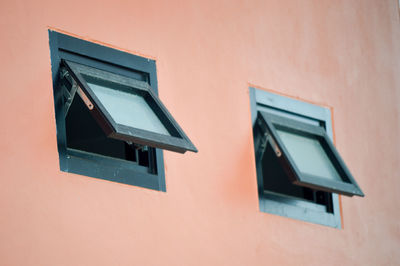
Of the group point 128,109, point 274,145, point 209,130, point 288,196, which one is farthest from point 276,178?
point 128,109

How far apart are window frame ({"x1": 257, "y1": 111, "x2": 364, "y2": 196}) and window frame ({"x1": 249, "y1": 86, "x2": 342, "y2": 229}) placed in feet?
0.32

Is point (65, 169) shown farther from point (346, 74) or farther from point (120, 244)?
point (346, 74)

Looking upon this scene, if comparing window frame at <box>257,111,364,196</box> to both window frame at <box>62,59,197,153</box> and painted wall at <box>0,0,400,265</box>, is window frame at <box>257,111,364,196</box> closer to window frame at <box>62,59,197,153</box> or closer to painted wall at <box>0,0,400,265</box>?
painted wall at <box>0,0,400,265</box>

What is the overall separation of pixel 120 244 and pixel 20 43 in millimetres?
1151

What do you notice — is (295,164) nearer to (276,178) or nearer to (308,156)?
(308,156)

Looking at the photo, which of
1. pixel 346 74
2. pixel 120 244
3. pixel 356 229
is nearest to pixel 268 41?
pixel 346 74

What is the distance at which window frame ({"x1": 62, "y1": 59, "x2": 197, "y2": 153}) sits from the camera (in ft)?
14.6

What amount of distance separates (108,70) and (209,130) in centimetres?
80

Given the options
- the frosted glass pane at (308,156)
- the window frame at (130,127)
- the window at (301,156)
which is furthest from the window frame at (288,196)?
the window frame at (130,127)

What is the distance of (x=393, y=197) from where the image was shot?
6.79 meters

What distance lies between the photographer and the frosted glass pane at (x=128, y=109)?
4621 mm

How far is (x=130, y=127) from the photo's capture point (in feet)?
14.8

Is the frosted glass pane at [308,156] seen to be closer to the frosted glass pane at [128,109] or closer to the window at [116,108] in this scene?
the window at [116,108]

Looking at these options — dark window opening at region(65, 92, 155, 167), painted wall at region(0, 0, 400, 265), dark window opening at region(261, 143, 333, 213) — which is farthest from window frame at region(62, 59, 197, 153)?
dark window opening at region(261, 143, 333, 213)
